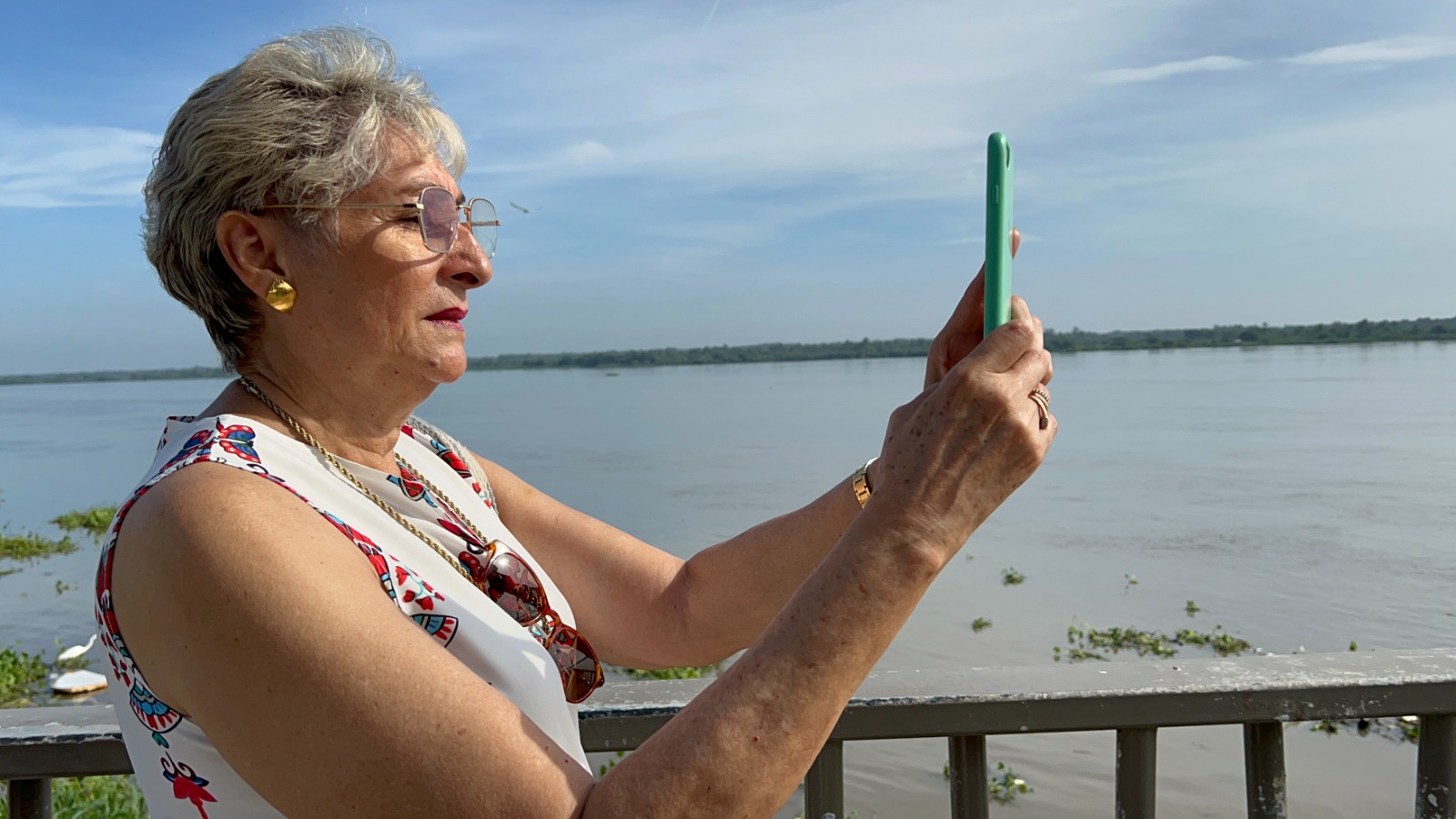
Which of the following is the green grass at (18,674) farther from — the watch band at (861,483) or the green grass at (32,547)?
the watch band at (861,483)

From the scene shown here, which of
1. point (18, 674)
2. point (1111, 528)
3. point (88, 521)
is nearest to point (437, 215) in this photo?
point (18, 674)

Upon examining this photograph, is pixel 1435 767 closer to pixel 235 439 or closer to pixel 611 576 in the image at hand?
pixel 611 576

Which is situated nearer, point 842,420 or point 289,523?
point 289,523

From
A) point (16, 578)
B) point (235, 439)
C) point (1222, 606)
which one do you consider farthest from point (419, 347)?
point (16, 578)

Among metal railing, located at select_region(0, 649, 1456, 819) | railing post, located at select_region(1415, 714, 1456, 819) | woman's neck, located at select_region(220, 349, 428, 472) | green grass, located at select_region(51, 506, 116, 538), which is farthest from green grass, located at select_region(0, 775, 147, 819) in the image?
green grass, located at select_region(51, 506, 116, 538)

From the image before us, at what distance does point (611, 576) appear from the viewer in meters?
1.88

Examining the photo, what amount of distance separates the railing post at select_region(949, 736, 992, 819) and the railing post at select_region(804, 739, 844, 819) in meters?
0.18

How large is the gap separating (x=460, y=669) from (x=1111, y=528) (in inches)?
659

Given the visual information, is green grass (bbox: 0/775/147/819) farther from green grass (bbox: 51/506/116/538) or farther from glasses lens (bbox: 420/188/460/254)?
green grass (bbox: 51/506/116/538)

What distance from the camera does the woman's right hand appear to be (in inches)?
40.9

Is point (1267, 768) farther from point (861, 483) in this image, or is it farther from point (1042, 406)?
point (1042, 406)

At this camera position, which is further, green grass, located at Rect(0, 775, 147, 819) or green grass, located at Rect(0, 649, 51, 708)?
green grass, located at Rect(0, 649, 51, 708)

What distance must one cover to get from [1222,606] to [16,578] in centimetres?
1521

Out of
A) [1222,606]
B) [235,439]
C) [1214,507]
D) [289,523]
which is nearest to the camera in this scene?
[289,523]
